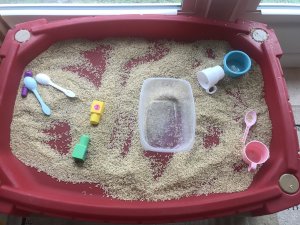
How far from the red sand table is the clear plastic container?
0.12 feet

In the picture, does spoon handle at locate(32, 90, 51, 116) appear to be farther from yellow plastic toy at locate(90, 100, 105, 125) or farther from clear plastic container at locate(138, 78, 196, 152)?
clear plastic container at locate(138, 78, 196, 152)

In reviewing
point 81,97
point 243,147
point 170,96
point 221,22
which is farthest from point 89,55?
point 243,147

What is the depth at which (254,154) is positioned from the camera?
35.7 inches

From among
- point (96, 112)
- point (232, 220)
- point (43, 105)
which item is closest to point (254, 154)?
point (232, 220)

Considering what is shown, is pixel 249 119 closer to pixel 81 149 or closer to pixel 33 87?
pixel 81 149

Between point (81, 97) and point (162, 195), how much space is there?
31 centimetres

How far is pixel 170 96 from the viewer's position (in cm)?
98

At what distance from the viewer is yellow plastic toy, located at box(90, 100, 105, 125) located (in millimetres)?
924

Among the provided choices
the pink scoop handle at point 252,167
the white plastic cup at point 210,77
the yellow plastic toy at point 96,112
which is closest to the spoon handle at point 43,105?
the yellow plastic toy at point 96,112

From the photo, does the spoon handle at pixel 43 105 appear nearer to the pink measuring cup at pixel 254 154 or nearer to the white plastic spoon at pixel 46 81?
the white plastic spoon at pixel 46 81

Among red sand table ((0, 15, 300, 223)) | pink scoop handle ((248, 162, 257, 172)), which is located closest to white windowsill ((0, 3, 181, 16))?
red sand table ((0, 15, 300, 223))

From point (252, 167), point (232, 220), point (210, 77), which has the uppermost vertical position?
point (210, 77)

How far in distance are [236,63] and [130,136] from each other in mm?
329

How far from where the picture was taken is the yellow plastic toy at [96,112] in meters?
0.92
